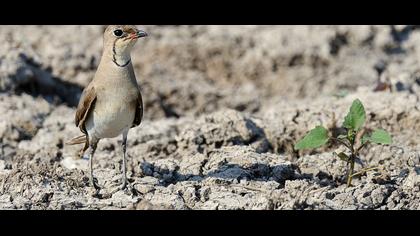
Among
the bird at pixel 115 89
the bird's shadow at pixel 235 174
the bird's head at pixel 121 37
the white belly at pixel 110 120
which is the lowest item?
the bird's shadow at pixel 235 174

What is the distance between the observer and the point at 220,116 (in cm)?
779

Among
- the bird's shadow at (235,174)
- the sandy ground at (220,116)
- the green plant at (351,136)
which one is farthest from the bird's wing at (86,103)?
the green plant at (351,136)

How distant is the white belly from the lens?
628cm

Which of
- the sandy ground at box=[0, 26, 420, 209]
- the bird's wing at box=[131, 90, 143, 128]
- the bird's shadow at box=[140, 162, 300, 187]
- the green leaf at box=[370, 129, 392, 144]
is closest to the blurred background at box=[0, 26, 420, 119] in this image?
the sandy ground at box=[0, 26, 420, 209]

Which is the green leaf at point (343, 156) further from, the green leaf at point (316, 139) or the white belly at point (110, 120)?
the white belly at point (110, 120)

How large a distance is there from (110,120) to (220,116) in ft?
5.43

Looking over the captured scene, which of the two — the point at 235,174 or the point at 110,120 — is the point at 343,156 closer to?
the point at 235,174

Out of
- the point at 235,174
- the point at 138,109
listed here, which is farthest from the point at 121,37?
the point at 235,174

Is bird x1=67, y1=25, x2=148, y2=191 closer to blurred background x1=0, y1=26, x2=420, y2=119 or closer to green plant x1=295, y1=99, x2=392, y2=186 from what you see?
green plant x1=295, y1=99, x2=392, y2=186

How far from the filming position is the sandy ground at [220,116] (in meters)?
6.20

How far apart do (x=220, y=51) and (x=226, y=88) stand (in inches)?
21.8

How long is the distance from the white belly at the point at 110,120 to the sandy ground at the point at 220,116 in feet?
1.17

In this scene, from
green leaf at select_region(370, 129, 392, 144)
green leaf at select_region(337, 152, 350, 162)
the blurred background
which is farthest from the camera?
the blurred background

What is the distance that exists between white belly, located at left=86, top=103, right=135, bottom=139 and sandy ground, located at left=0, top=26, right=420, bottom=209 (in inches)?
14.1
